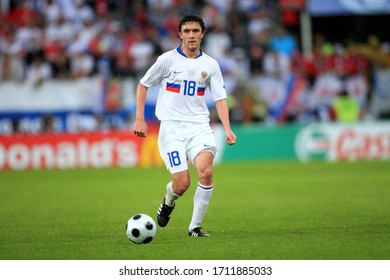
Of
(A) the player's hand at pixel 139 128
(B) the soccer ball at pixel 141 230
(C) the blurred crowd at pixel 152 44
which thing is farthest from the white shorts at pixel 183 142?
(C) the blurred crowd at pixel 152 44

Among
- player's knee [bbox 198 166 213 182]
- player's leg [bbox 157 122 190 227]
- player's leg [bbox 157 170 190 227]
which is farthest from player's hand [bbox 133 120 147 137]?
player's knee [bbox 198 166 213 182]

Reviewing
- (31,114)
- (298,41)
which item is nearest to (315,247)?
(31,114)

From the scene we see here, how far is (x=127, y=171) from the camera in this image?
2403 cm

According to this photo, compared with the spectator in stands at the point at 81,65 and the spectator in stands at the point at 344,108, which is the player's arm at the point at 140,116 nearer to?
the spectator in stands at the point at 81,65

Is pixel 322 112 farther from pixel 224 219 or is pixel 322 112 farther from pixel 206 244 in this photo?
pixel 206 244

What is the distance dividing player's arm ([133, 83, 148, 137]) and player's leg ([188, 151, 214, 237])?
722mm

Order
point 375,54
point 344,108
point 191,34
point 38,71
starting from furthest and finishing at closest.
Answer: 1. point 375,54
2. point 344,108
3. point 38,71
4. point 191,34

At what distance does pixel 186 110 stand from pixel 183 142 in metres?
0.38

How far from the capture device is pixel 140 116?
10.3 meters

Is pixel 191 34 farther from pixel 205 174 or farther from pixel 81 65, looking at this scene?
pixel 81 65

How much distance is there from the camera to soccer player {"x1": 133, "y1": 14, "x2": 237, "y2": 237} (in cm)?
1034

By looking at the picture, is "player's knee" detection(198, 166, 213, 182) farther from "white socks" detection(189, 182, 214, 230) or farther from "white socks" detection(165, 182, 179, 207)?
"white socks" detection(165, 182, 179, 207)

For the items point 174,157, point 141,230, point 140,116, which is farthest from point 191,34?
point 141,230

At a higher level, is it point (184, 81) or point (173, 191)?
point (184, 81)
